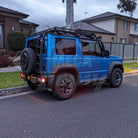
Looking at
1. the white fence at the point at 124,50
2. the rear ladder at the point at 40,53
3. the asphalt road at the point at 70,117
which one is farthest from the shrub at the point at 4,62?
the white fence at the point at 124,50

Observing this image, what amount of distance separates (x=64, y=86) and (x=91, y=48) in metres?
1.91

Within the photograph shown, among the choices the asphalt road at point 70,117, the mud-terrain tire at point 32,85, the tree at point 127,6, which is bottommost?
the asphalt road at point 70,117

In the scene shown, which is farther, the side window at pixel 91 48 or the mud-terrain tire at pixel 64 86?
the side window at pixel 91 48

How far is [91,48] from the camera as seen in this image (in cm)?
544

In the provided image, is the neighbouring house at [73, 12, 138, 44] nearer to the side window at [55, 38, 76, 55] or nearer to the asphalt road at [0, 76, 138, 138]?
the side window at [55, 38, 76, 55]

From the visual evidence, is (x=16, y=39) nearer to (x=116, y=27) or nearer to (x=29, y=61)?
(x=29, y=61)

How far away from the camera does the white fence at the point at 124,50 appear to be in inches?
618

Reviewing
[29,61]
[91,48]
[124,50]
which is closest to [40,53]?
[29,61]

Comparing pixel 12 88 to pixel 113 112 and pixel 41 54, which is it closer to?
pixel 41 54

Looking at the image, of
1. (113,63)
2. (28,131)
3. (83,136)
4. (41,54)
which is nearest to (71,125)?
(83,136)

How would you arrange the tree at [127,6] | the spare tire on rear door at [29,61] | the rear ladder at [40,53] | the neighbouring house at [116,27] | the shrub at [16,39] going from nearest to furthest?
the rear ladder at [40,53] → the spare tire on rear door at [29,61] → the shrub at [16,39] → the neighbouring house at [116,27] → the tree at [127,6]

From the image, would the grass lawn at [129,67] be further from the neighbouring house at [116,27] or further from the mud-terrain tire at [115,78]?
the neighbouring house at [116,27]

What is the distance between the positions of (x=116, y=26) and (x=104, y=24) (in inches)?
88.1

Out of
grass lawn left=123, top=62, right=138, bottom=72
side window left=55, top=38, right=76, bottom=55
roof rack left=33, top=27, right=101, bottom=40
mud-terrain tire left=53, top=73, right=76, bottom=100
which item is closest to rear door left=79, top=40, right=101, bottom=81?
roof rack left=33, top=27, right=101, bottom=40
